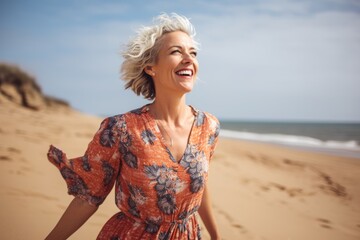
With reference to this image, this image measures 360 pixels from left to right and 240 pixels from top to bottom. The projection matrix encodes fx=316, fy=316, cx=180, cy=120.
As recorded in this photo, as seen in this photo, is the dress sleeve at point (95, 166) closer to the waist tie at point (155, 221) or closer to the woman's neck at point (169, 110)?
the waist tie at point (155, 221)

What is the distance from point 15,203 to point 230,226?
232 cm

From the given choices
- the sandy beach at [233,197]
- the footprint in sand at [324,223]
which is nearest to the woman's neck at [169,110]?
the sandy beach at [233,197]

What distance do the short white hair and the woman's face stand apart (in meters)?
0.04

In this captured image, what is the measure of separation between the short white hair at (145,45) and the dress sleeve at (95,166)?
1.36 feet

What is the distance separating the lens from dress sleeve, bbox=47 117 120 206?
1.61 metres

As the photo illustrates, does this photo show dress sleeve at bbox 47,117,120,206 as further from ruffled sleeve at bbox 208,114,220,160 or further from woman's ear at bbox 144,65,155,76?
ruffled sleeve at bbox 208,114,220,160

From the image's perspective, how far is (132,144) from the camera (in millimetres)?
1602

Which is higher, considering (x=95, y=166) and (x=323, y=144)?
(x=323, y=144)

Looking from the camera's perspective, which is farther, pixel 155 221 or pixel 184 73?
pixel 184 73

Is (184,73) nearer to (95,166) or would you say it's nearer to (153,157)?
(153,157)

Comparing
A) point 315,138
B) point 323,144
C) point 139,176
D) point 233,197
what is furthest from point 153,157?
point 315,138

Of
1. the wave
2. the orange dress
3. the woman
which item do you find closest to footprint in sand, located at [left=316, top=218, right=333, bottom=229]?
the woman

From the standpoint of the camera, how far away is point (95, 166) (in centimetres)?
164

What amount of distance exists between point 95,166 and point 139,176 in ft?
0.81
